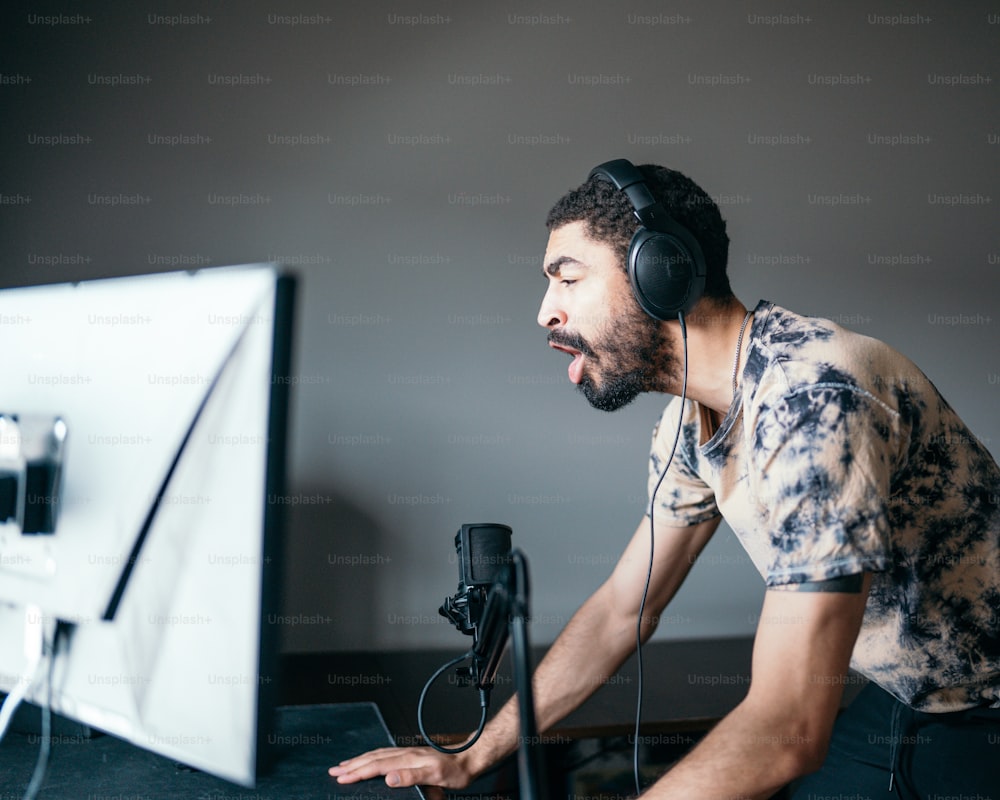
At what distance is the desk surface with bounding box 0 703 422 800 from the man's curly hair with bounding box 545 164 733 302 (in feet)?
2.46

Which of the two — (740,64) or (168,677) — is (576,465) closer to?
(740,64)

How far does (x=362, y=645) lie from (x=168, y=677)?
1.18m

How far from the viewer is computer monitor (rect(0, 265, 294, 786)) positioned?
29.7 inches

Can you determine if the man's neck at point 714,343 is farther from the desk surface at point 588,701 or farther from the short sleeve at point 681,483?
the desk surface at point 588,701

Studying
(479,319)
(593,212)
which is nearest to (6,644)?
(593,212)

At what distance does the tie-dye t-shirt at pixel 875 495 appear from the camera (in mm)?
861

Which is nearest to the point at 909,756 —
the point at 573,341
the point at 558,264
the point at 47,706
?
the point at 573,341

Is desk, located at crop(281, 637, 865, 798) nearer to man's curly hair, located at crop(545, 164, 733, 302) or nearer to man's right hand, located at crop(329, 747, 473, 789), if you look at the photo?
man's right hand, located at crop(329, 747, 473, 789)

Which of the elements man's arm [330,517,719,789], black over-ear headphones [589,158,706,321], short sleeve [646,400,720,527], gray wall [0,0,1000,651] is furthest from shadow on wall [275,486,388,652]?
black over-ear headphones [589,158,706,321]

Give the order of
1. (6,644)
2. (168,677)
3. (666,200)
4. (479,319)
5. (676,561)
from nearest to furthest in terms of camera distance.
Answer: (168,677) < (6,644) < (666,200) < (676,561) < (479,319)

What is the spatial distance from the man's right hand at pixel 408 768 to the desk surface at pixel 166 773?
0.04ft

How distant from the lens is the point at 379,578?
1974mm

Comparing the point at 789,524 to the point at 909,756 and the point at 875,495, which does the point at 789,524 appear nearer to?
the point at 875,495

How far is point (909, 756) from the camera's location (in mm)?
1136
